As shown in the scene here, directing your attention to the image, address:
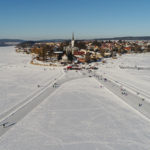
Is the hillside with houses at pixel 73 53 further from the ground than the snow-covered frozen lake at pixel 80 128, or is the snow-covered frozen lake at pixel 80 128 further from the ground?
the hillside with houses at pixel 73 53

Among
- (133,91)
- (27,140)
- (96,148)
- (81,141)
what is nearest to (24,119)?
(27,140)

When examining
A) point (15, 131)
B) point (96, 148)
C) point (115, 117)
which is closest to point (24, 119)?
point (15, 131)

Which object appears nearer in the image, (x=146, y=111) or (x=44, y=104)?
(x=146, y=111)

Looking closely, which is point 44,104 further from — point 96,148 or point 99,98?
point 96,148

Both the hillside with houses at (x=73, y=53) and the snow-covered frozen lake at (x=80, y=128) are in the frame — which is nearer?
the snow-covered frozen lake at (x=80, y=128)

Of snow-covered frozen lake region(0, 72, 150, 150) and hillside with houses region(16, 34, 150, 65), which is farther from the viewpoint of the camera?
hillside with houses region(16, 34, 150, 65)

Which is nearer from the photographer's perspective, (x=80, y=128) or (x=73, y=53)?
(x=80, y=128)

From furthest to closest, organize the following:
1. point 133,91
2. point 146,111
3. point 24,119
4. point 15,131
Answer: point 133,91
point 146,111
point 24,119
point 15,131

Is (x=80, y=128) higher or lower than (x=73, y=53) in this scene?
lower

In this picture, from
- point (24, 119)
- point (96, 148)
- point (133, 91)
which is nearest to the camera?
point (96, 148)

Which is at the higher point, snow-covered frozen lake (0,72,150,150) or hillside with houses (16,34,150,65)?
hillside with houses (16,34,150,65)

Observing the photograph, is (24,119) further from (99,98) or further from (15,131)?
(99,98)
